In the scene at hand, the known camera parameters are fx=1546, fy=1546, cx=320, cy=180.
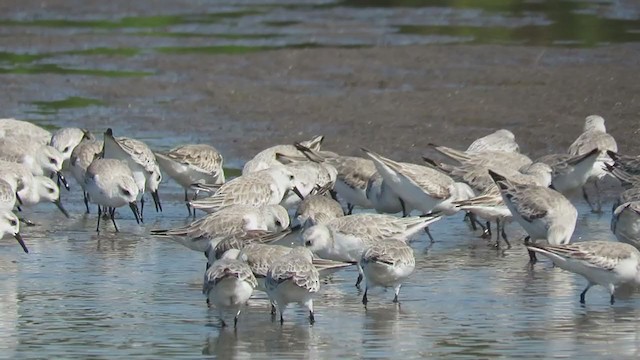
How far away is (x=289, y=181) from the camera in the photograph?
16.0 m

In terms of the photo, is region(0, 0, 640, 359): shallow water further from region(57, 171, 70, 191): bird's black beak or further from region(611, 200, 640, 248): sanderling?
region(611, 200, 640, 248): sanderling

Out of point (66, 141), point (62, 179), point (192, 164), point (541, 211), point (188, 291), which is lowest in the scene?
point (62, 179)

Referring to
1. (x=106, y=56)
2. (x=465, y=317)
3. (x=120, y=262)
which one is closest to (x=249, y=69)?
(x=106, y=56)

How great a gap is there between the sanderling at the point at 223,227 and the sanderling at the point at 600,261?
8.67ft

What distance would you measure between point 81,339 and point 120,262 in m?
3.24

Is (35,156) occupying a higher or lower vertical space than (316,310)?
lower

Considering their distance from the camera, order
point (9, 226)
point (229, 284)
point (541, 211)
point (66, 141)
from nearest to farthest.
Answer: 1. point (229, 284)
2. point (541, 211)
3. point (9, 226)
4. point (66, 141)

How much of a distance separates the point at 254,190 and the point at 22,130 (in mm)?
5203

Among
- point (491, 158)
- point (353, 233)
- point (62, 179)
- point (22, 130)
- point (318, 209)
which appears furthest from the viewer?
point (22, 130)

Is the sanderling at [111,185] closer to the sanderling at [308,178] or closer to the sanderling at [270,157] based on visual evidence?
the sanderling at [270,157]

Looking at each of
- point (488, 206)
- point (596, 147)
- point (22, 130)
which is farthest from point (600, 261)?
point (22, 130)

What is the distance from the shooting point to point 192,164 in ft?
56.9

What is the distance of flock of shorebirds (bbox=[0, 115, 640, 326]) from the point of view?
12.1 meters

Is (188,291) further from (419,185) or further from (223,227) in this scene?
(419,185)
